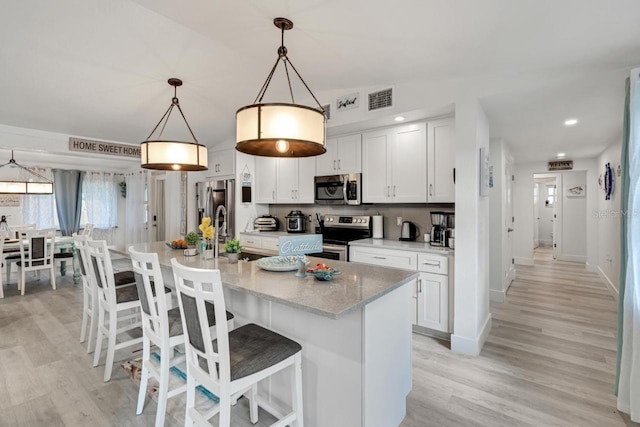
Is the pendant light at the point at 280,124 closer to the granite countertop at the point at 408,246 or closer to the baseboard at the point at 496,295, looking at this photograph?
the granite countertop at the point at 408,246

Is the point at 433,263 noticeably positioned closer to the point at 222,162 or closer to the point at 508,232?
the point at 508,232

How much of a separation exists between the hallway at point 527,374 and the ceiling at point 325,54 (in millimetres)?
2323

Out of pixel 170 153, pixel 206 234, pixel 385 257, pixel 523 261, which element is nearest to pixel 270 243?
pixel 385 257

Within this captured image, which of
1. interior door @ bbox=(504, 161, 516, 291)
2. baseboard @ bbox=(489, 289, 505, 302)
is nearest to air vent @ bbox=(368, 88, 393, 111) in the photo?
interior door @ bbox=(504, 161, 516, 291)

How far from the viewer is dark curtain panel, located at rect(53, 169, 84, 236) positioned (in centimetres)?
701

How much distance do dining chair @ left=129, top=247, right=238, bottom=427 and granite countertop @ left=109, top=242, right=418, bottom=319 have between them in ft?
1.07

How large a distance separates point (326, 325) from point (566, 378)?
218cm

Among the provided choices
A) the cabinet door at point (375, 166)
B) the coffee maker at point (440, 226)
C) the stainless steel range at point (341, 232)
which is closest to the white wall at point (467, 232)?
the coffee maker at point (440, 226)

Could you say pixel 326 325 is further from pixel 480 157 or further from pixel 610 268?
pixel 610 268

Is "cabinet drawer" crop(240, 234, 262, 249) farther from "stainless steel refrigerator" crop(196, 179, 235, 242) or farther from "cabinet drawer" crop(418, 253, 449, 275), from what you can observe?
"cabinet drawer" crop(418, 253, 449, 275)

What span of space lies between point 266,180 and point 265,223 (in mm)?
704

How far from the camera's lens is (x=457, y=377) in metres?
2.40

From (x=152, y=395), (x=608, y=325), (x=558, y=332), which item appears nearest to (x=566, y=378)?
(x=558, y=332)

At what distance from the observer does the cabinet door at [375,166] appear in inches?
142
